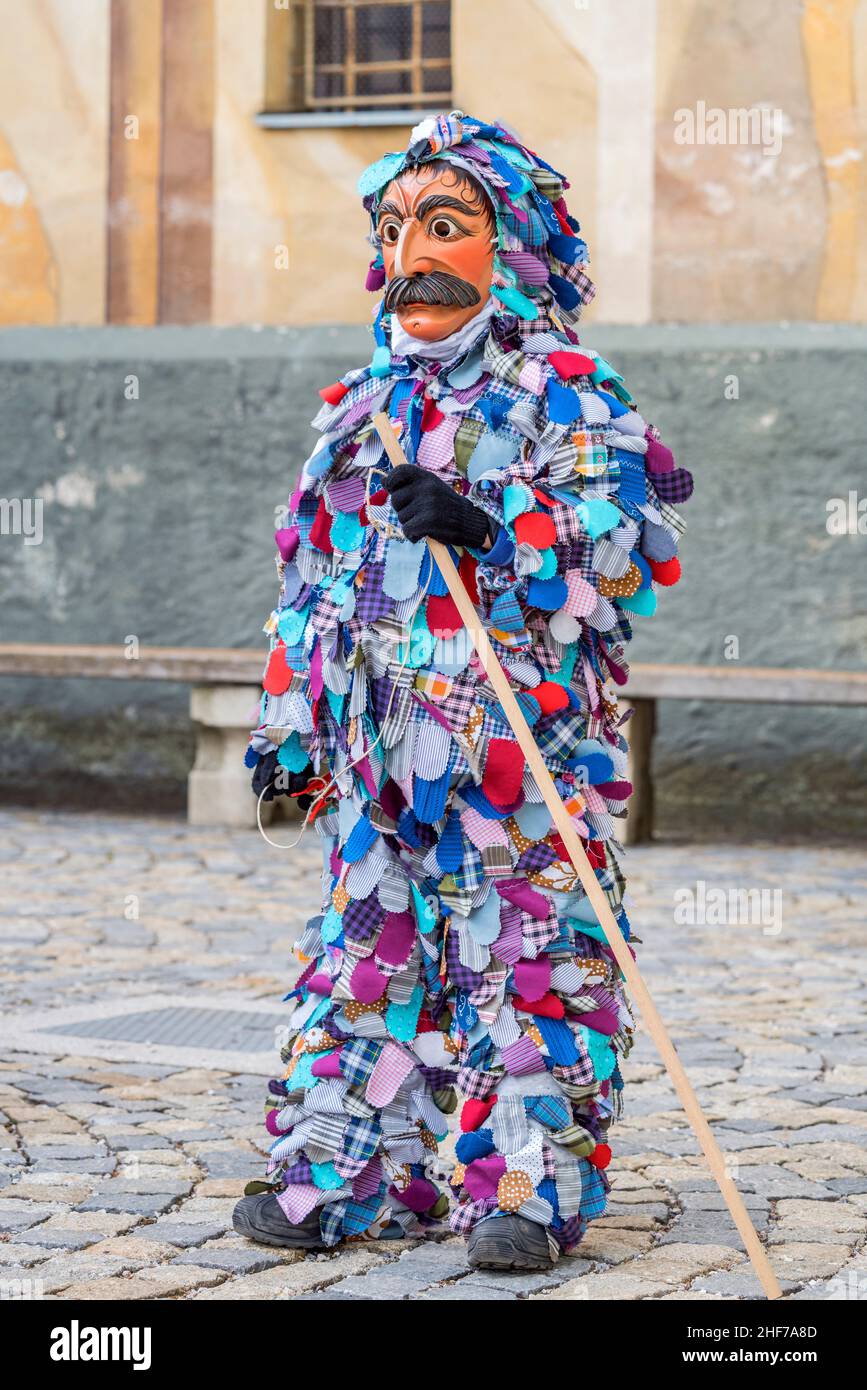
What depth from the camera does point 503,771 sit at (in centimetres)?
321

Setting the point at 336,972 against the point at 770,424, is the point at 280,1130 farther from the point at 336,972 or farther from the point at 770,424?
the point at 770,424

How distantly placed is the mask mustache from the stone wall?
6.22m

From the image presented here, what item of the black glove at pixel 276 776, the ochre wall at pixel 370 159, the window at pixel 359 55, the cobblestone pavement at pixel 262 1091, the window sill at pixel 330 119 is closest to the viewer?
the cobblestone pavement at pixel 262 1091

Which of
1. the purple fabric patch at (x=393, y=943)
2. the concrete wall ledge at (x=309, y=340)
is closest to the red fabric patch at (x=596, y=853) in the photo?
→ the purple fabric patch at (x=393, y=943)

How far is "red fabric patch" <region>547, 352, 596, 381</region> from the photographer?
3.31m

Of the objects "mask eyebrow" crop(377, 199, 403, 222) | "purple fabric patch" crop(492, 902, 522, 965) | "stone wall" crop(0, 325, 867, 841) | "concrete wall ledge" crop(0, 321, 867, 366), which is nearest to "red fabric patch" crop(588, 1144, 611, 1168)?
"purple fabric patch" crop(492, 902, 522, 965)

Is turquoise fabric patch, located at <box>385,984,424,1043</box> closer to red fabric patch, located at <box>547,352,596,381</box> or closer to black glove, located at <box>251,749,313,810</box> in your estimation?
black glove, located at <box>251,749,313,810</box>

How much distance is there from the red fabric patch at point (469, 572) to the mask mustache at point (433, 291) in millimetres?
415

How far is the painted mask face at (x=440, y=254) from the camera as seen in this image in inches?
130

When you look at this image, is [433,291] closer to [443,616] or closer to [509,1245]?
[443,616]

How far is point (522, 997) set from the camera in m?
3.22

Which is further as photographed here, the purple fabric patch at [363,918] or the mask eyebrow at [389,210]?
the mask eyebrow at [389,210]

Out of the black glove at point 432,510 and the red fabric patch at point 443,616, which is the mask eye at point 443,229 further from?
the red fabric patch at point 443,616

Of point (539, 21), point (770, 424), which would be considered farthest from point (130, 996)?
point (539, 21)
